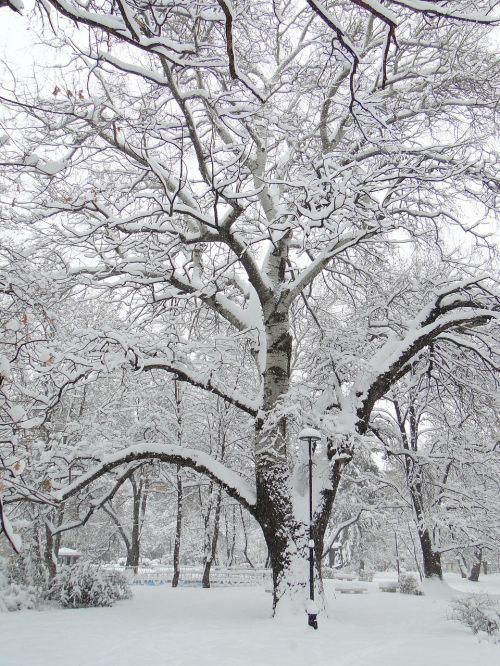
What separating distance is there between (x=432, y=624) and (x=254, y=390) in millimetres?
12000

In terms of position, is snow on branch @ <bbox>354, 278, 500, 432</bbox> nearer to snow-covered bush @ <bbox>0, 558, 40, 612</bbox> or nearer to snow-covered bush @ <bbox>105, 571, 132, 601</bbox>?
snow-covered bush @ <bbox>105, 571, 132, 601</bbox>

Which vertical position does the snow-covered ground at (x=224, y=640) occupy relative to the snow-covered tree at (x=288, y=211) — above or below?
below

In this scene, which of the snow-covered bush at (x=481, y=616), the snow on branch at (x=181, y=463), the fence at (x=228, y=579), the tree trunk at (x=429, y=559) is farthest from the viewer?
the fence at (x=228, y=579)

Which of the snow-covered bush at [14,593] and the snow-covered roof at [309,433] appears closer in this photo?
the snow-covered roof at [309,433]

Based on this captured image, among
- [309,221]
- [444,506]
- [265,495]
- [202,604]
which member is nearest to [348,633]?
[265,495]

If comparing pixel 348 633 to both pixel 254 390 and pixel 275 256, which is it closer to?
pixel 275 256

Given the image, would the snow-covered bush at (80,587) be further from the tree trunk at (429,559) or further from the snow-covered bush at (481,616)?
the tree trunk at (429,559)

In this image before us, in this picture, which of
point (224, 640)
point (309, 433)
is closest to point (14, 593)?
point (224, 640)

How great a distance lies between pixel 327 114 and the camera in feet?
33.0

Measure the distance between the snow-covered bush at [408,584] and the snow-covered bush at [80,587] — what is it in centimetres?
1248

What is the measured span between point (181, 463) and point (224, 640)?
3409 mm

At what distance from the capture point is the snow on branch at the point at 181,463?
9.48 m

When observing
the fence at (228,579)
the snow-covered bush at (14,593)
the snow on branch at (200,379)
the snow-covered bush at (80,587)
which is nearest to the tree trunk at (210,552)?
the fence at (228,579)

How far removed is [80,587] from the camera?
11203 millimetres
